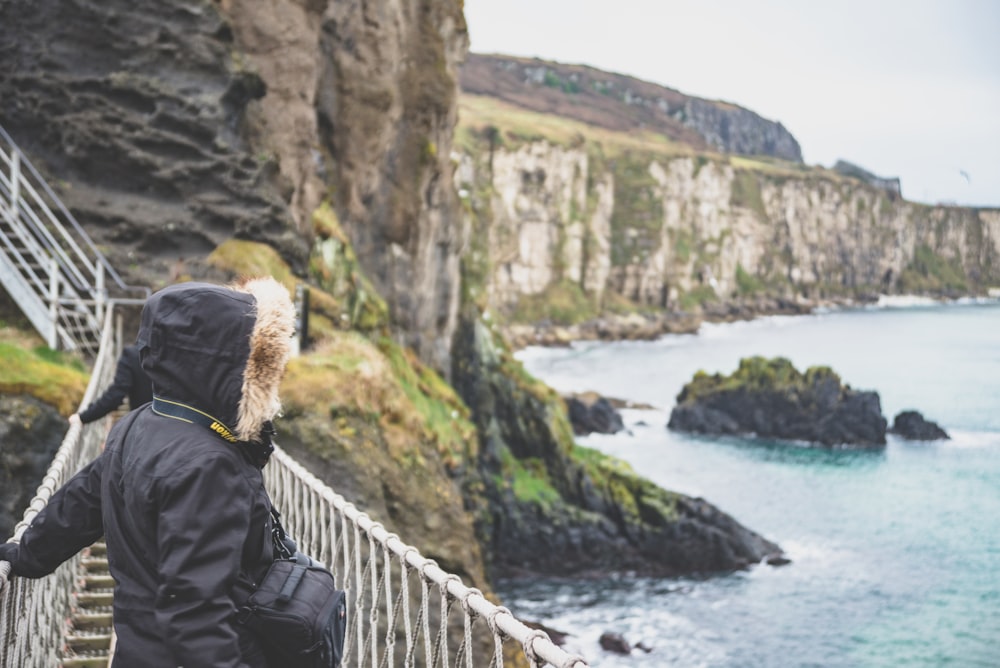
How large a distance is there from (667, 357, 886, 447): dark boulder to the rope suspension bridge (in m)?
54.0

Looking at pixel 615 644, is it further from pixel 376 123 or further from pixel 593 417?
pixel 593 417

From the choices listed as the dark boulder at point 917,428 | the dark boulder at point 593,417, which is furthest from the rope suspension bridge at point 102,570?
the dark boulder at point 917,428

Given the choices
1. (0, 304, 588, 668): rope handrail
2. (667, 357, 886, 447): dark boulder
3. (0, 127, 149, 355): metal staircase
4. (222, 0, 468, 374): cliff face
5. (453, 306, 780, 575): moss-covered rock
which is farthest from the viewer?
(667, 357, 886, 447): dark boulder

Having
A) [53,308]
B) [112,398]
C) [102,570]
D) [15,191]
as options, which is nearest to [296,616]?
[112,398]

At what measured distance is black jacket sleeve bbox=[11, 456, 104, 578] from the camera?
11.5 feet

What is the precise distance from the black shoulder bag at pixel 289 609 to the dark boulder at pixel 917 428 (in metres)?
69.2

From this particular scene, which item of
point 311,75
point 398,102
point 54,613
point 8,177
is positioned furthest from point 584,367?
point 54,613

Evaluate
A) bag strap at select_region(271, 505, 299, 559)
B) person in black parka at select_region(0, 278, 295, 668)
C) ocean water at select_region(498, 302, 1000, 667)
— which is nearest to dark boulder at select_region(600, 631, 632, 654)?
ocean water at select_region(498, 302, 1000, 667)

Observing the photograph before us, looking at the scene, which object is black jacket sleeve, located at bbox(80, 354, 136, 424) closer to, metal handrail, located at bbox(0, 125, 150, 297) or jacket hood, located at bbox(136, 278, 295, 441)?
jacket hood, located at bbox(136, 278, 295, 441)

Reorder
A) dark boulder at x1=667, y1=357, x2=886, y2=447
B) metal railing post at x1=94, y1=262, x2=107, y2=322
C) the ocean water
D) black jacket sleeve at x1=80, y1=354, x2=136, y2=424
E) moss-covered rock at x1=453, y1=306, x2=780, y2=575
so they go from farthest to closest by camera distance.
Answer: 1. dark boulder at x1=667, y1=357, x2=886, y2=447
2. moss-covered rock at x1=453, y1=306, x2=780, y2=575
3. the ocean water
4. metal railing post at x1=94, y1=262, x2=107, y2=322
5. black jacket sleeve at x1=80, y1=354, x2=136, y2=424

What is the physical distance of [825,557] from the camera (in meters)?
38.9

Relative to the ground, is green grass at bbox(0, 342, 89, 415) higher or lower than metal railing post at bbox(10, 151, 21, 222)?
lower

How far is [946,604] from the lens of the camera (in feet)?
111

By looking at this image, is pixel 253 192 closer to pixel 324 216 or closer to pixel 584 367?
pixel 324 216
